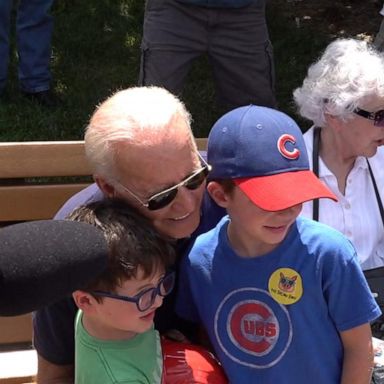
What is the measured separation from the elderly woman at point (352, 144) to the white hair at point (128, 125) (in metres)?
0.74

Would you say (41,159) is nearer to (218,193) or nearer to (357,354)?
(218,193)

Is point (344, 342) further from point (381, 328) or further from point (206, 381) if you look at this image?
point (381, 328)

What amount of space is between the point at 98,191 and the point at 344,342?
72 centimetres

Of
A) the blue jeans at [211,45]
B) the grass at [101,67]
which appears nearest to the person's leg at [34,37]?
the grass at [101,67]

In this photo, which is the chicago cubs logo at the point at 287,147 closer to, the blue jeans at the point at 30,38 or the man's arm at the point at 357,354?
the man's arm at the point at 357,354

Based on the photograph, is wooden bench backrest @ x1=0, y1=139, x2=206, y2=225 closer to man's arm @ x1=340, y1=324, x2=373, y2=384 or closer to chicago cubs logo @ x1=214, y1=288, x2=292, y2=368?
chicago cubs logo @ x1=214, y1=288, x2=292, y2=368

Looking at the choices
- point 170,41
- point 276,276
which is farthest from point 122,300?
point 170,41

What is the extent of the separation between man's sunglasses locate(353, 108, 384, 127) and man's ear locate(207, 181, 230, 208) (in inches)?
29.3

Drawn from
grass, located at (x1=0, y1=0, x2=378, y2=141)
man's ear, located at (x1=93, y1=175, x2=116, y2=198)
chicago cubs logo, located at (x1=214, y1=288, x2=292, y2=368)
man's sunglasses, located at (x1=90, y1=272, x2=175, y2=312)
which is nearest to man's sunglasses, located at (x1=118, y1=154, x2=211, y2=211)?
man's ear, located at (x1=93, y1=175, x2=116, y2=198)

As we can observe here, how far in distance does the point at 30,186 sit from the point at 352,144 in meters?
1.04

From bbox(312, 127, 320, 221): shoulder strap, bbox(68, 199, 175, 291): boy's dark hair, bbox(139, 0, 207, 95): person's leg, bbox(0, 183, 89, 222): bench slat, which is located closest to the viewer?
bbox(68, 199, 175, 291): boy's dark hair

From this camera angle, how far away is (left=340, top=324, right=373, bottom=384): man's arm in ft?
6.79

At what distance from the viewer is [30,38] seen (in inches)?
204

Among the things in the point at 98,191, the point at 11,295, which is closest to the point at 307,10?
the point at 98,191
